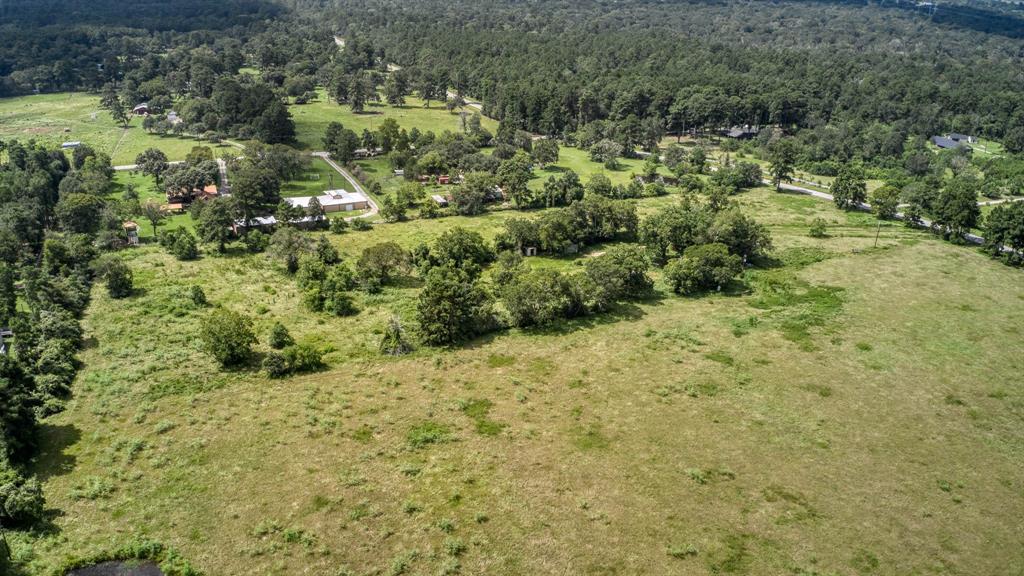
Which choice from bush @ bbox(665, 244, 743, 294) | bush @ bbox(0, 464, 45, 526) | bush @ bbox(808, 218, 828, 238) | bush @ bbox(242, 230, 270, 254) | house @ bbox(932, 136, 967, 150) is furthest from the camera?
house @ bbox(932, 136, 967, 150)

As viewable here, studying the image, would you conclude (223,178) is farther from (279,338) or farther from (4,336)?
(279,338)

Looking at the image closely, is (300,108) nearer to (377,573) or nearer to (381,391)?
(381,391)

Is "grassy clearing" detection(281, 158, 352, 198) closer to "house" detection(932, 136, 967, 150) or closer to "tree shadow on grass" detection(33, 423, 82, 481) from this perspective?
"tree shadow on grass" detection(33, 423, 82, 481)

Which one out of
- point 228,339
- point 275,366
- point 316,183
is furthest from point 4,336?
point 316,183

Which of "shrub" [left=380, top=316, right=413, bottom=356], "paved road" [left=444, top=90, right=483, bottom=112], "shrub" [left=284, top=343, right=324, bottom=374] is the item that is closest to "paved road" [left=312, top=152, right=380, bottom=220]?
"shrub" [left=380, top=316, right=413, bottom=356]

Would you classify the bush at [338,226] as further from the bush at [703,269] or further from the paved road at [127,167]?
the paved road at [127,167]

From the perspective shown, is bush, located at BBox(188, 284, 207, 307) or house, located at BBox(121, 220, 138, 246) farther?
house, located at BBox(121, 220, 138, 246)

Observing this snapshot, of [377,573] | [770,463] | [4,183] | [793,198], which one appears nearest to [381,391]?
[377,573]

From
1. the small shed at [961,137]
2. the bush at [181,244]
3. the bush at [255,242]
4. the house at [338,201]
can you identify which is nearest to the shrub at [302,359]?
the bush at [255,242]
